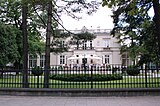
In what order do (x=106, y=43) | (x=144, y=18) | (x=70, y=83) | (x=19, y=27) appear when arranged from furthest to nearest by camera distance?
(x=106, y=43) → (x=19, y=27) → (x=144, y=18) → (x=70, y=83)

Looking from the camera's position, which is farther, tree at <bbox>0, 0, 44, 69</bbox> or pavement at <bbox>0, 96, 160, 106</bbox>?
tree at <bbox>0, 0, 44, 69</bbox>

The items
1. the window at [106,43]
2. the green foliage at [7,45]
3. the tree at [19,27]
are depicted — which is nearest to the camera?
the green foliage at [7,45]

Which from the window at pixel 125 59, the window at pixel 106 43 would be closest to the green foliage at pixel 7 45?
the window at pixel 125 59

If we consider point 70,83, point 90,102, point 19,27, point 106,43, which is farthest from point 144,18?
point 106,43

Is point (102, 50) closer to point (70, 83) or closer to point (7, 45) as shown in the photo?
point (7, 45)

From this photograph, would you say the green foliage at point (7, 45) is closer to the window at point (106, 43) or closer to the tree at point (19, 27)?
the tree at point (19, 27)

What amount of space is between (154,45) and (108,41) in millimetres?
51532

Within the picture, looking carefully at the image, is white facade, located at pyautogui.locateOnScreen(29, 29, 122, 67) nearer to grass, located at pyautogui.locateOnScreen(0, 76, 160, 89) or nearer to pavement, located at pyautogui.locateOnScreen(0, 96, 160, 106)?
grass, located at pyautogui.locateOnScreen(0, 76, 160, 89)

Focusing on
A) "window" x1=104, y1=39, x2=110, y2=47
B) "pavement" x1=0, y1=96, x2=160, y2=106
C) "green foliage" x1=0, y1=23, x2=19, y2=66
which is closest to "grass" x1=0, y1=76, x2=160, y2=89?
"pavement" x1=0, y1=96, x2=160, y2=106

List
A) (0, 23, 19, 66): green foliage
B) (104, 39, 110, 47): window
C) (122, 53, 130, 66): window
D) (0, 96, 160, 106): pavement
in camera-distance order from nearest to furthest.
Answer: (0, 96, 160, 106): pavement, (0, 23, 19, 66): green foliage, (122, 53, 130, 66): window, (104, 39, 110, 47): window

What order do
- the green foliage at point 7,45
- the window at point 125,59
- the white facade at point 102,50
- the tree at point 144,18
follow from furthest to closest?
1. the white facade at point 102,50
2. the window at point 125,59
3. the green foliage at point 7,45
4. the tree at point 144,18

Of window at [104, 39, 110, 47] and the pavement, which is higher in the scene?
window at [104, 39, 110, 47]

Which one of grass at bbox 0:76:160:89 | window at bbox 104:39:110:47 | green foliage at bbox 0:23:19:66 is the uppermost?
window at bbox 104:39:110:47

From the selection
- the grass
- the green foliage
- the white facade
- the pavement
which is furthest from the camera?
the white facade
